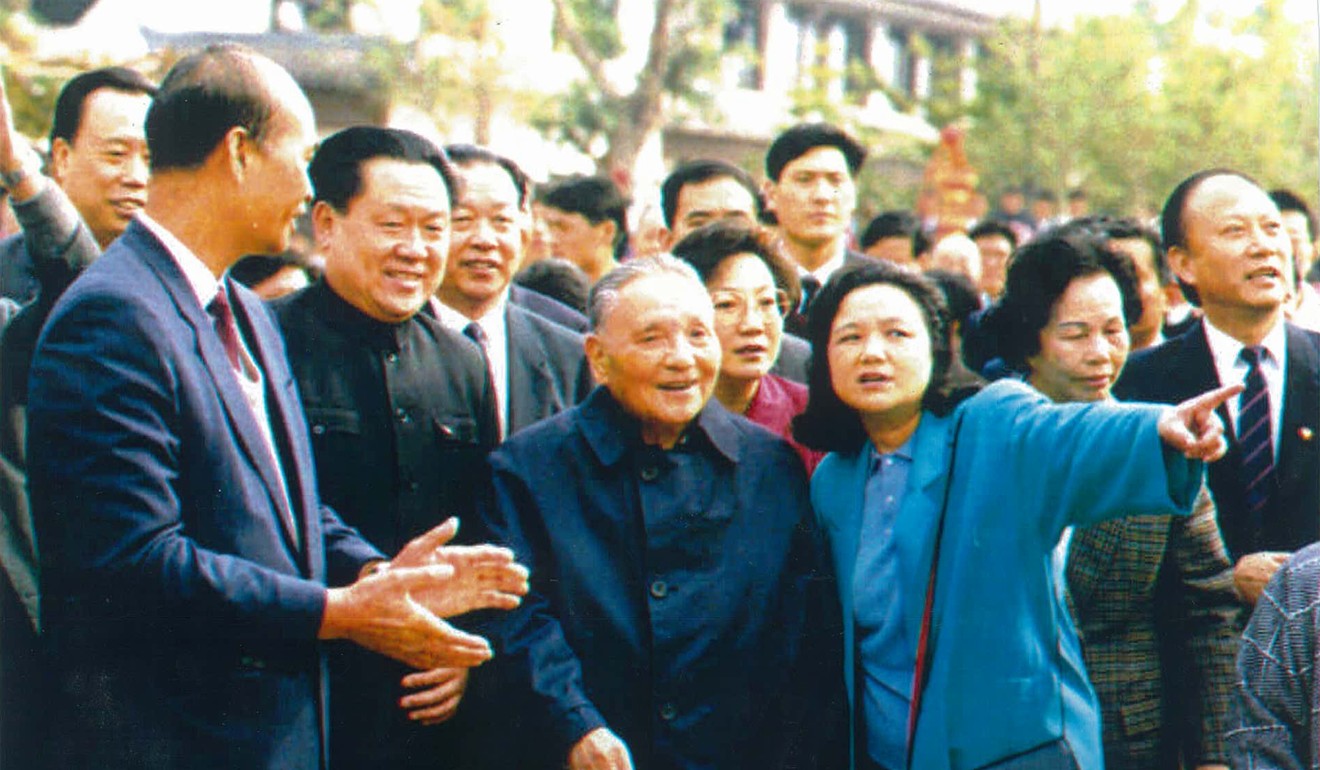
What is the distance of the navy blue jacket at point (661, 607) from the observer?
322 cm

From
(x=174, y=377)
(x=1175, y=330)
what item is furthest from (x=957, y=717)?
(x=1175, y=330)

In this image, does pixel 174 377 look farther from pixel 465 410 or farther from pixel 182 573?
pixel 465 410

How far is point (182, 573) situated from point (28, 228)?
1.48 meters

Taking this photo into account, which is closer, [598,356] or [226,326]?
[226,326]

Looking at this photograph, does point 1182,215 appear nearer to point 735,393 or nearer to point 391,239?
point 735,393

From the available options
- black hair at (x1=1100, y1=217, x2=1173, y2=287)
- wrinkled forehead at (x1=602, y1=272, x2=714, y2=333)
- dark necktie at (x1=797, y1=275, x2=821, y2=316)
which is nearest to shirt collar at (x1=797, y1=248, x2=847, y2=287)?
dark necktie at (x1=797, y1=275, x2=821, y2=316)

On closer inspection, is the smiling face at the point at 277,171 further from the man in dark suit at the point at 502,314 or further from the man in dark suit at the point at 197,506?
the man in dark suit at the point at 502,314

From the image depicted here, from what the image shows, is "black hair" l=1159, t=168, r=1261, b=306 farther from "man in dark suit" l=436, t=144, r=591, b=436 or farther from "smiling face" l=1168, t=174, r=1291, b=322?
"man in dark suit" l=436, t=144, r=591, b=436

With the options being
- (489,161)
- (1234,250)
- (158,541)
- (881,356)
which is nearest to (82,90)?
(489,161)

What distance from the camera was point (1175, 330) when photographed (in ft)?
19.6

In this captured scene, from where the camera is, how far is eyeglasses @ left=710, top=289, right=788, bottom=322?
412 cm

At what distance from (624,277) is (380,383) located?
2.10ft

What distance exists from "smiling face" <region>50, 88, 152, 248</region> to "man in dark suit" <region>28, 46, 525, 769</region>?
140 centimetres

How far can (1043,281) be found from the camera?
3924mm
